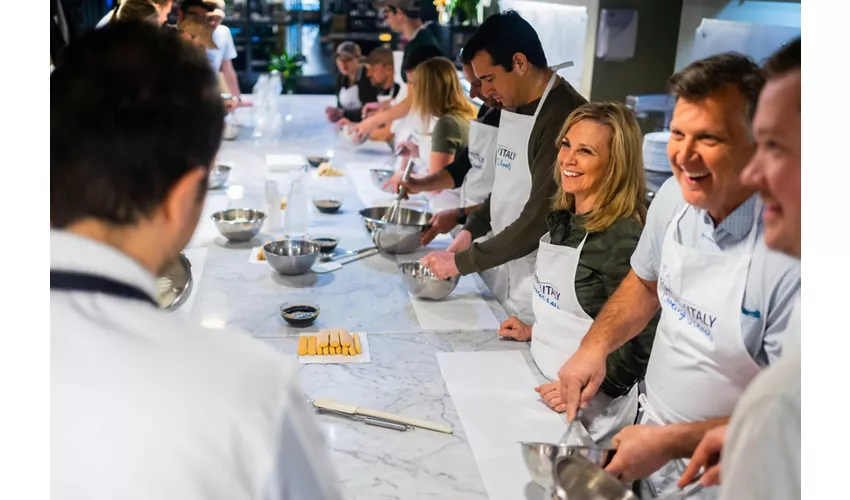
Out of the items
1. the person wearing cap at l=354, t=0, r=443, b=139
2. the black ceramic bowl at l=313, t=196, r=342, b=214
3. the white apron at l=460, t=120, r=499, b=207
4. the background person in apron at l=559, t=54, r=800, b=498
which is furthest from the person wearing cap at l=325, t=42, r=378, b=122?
the background person in apron at l=559, t=54, r=800, b=498

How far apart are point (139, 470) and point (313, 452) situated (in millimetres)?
164

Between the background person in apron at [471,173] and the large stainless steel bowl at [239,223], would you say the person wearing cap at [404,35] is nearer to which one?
the background person in apron at [471,173]

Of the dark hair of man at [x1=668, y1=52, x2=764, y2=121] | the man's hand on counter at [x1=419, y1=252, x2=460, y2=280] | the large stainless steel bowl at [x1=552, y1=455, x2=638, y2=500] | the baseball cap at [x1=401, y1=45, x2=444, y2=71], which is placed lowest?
the large stainless steel bowl at [x1=552, y1=455, x2=638, y2=500]

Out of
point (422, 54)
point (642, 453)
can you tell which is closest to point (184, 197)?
point (642, 453)

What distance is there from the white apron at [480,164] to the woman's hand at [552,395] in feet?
4.00

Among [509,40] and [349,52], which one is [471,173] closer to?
[509,40]

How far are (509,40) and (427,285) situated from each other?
714mm

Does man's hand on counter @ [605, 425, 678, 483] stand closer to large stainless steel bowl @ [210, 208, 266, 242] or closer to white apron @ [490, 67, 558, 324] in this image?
white apron @ [490, 67, 558, 324]

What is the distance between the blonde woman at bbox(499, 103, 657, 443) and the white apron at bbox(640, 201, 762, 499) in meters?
0.33

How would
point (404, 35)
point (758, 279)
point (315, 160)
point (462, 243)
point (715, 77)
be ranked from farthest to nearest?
point (404, 35)
point (315, 160)
point (462, 243)
point (758, 279)
point (715, 77)

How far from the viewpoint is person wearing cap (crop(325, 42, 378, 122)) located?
4957 mm

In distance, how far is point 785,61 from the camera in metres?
0.69

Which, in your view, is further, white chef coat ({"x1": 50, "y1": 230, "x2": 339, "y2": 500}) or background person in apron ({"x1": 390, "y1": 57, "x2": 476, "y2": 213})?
background person in apron ({"x1": 390, "y1": 57, "x2": 476, "y2": 213})

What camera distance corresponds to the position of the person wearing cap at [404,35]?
3959 mm
